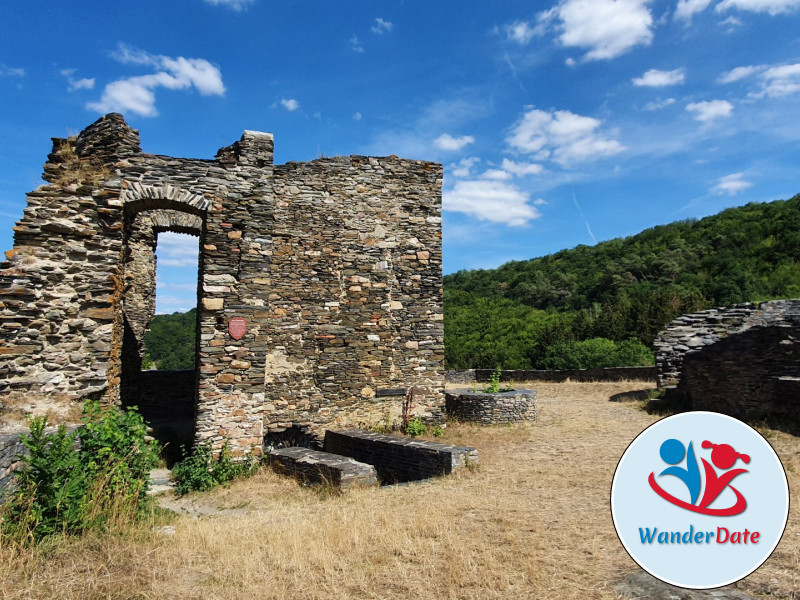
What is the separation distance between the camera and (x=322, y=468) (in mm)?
7457

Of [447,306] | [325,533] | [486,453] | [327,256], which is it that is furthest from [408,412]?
[447,306]

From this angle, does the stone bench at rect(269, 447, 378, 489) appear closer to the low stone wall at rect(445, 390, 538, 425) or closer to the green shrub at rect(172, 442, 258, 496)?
the green shrub at rect(172, 442, 258, 496)

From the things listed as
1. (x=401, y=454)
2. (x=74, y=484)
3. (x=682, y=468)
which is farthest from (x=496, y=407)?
(x=682, y=468)

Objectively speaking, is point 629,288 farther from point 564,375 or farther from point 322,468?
point 322,468

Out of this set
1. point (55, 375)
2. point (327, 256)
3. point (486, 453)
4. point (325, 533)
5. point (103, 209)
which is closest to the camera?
point (325, 533)

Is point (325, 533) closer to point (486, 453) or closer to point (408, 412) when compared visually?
point (486, 453)

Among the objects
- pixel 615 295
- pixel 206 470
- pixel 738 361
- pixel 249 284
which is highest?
pixel 615 295

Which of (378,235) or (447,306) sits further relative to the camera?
(447,306)

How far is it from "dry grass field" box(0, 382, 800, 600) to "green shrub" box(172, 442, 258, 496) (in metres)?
0.47

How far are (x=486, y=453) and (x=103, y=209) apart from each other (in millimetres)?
7449

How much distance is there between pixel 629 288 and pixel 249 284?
117ft

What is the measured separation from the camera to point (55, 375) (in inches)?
291

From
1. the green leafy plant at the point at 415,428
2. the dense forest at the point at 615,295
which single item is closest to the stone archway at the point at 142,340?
the green leafy plant at the point at 415,428

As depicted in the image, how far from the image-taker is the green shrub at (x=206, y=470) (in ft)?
25.3
